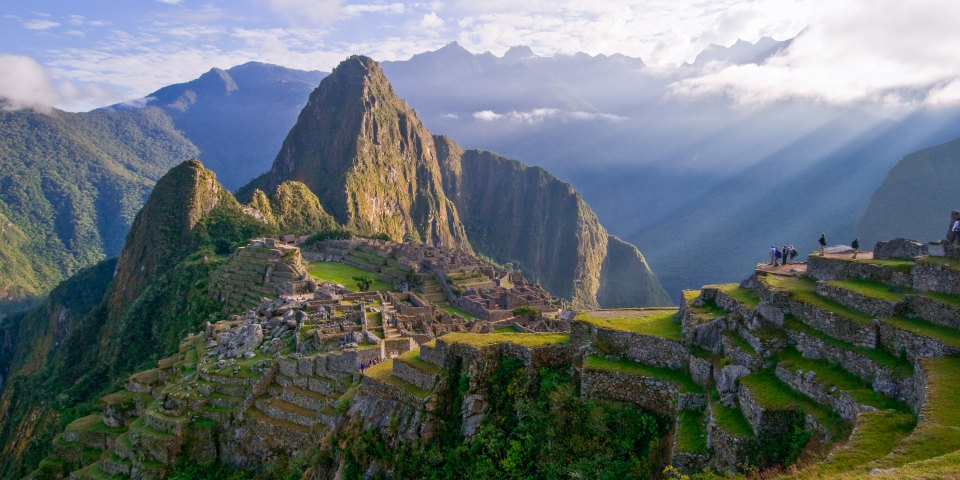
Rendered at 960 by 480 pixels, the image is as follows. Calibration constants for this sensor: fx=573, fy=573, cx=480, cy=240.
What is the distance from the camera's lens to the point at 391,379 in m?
15.7

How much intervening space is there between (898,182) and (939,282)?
12995 cm

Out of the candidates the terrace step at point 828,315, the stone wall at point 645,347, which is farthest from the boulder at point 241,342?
the terrace step at point 828,315

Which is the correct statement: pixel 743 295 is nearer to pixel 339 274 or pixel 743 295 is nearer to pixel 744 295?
pixel 744 295

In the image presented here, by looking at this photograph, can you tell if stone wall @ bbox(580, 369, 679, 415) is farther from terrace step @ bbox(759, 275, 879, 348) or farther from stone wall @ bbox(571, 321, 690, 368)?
terrace step @ bbox(759, 275, 879, 348)

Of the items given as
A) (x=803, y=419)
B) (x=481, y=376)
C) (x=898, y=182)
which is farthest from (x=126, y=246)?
(x=898, y=182)

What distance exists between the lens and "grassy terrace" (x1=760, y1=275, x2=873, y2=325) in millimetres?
10139

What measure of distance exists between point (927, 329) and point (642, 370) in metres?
4.87

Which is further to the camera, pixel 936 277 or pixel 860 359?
pixel 936 277

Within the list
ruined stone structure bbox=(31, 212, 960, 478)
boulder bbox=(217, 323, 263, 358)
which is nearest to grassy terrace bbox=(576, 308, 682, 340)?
ruined stone structure bbox=(31, 212, 960, 478)

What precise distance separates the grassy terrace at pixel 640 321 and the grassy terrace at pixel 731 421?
2.30 metres

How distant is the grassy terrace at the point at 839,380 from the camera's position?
8.62m

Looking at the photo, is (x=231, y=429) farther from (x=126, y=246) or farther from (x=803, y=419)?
(x=126, y=246)

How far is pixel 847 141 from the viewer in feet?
617

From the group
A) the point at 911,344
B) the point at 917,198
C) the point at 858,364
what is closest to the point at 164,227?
the point at 858,364
